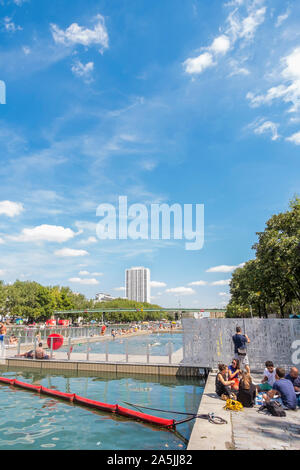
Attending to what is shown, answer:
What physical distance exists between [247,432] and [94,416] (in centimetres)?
584

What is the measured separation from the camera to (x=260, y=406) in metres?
9.21

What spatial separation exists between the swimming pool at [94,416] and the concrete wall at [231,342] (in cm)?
144

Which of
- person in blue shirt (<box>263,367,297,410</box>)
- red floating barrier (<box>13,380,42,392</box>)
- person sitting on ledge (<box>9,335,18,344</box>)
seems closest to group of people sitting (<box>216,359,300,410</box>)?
person in blue shirt (<box>263,367,297,410</box>)

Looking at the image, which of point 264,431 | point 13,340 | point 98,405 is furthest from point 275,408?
point 13,340

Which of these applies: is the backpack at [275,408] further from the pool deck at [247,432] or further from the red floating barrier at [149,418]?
the red floating barrier at [149,418]

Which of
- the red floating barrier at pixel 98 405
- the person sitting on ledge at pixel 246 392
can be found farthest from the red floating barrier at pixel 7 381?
the person sitting on ledge at pixel 246 392

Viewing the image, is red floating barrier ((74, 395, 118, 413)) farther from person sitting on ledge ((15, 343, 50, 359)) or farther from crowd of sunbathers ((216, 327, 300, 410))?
person sitting on ledge ((15, 343, 50, 359))

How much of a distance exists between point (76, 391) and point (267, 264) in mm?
20679

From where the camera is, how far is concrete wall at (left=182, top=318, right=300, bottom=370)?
14797mm

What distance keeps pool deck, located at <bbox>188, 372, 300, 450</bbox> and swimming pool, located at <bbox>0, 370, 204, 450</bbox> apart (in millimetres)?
1373

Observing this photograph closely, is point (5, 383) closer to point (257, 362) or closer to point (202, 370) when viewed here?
point (202, 370)

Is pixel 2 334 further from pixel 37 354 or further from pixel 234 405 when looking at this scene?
pixel 234 405

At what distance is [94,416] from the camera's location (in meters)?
10.9
